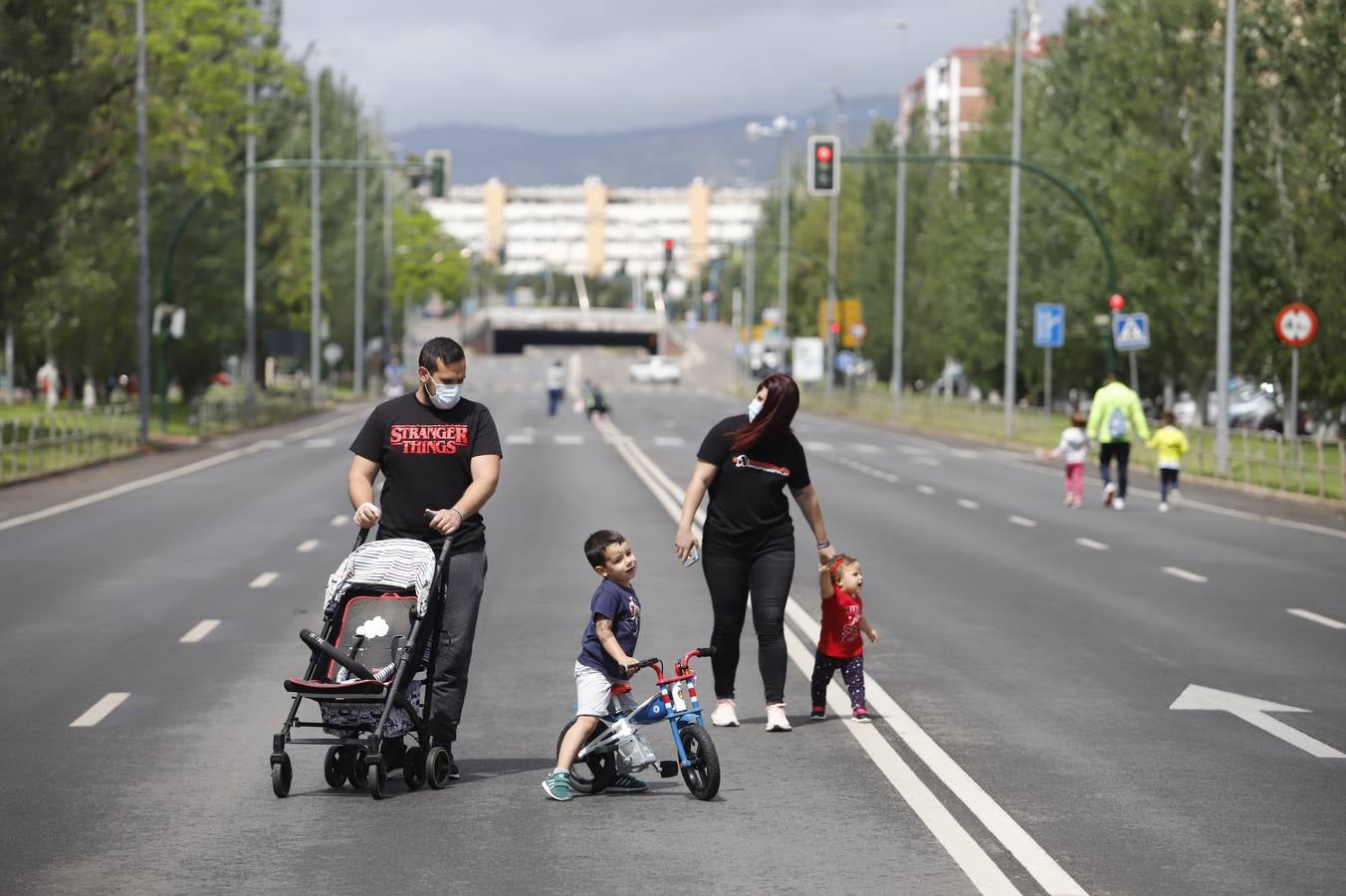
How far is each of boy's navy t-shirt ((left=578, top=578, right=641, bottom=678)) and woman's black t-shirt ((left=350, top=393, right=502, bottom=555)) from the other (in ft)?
1.87

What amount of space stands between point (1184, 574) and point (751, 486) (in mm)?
10968

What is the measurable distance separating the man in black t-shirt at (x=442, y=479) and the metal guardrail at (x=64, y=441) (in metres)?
26.4

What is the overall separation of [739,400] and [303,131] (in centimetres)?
2399

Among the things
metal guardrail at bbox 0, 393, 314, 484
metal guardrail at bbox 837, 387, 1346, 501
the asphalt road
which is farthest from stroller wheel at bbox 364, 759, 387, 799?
metal guardrail at bbox 0, 393, 314, 484

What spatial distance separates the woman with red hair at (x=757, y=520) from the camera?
1095cm

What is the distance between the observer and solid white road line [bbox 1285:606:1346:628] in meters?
17.0

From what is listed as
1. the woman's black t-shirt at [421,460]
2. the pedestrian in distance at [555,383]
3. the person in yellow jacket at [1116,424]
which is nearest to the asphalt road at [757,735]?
the woman's black t-shirt at [421,460]

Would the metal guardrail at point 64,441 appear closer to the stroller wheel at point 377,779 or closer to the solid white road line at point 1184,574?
the solid white road line at point 1184,574

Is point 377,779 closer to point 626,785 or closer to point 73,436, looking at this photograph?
point 626,785

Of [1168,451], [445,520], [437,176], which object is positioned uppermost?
[437,176]

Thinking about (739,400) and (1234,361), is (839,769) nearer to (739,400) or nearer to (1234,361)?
(1234,361)

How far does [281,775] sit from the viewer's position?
929 cm

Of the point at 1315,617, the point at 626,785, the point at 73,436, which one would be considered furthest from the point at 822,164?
the point at 626,785

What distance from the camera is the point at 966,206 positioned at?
7919cm
